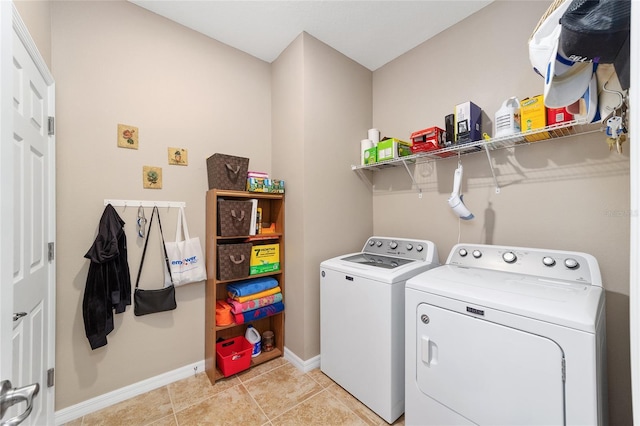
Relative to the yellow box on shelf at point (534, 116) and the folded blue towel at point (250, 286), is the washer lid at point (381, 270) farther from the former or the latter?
the yellow box on shelf at point (534, 116)

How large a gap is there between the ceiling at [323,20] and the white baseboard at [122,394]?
269 centimetres

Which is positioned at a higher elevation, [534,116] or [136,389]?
[534,116]

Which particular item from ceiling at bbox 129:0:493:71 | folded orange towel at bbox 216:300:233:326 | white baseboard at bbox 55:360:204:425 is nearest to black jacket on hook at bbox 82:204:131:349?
white baseboard at bbox 55:360:204:425

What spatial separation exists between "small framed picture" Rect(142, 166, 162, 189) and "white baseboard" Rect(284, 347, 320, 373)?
1.72m

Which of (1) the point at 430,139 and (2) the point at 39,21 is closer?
(2) the point at 39,21

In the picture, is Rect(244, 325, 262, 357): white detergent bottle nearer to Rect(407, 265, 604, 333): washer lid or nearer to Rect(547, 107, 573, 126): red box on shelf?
Rect(407, 265, 604, 333): washer lid

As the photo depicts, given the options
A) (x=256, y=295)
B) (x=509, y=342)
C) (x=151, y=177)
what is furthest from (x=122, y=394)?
(x=509, y=342)

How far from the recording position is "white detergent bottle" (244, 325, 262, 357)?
217 cm

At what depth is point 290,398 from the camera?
1.76 metres

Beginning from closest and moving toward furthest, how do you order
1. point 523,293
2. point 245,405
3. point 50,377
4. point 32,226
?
point 523,293
point 32,226
point 50,377
point 245,405

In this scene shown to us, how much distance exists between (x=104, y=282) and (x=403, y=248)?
209 centimetres

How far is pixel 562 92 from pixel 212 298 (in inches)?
88.8

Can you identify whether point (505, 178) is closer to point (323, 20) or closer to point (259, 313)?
point (323, 20)

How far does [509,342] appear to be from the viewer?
1074 mm
